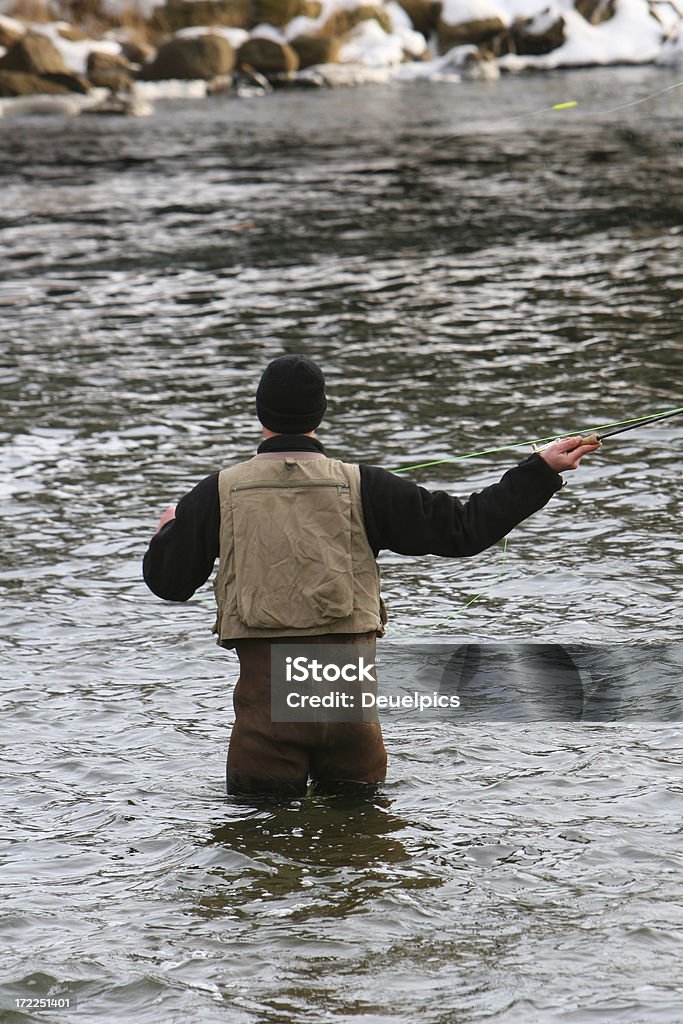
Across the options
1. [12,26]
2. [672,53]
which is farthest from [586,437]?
[672,53]

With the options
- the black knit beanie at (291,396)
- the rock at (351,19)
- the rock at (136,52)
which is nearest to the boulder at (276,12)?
the rock at (351,19)

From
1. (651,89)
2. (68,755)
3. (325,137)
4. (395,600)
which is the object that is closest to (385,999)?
(68,755)

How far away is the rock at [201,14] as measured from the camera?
56562mm

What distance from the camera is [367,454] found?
949cm

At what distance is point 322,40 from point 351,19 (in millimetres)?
6072

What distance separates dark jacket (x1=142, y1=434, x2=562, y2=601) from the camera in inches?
177

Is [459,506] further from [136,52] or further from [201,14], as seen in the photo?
[201,14]

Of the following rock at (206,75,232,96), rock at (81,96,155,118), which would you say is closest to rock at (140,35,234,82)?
rock at (206,75,232,96)

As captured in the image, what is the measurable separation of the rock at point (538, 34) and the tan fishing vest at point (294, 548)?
184 feet

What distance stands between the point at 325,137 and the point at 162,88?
56.0 feet

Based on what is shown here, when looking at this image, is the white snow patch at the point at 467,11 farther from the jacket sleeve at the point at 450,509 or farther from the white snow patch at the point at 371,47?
the jacket sleeve at the point at 450,509

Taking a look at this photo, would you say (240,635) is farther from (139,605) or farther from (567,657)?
(139,605)

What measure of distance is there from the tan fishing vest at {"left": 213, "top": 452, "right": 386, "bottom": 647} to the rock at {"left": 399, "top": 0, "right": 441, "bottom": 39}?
58.8 metres

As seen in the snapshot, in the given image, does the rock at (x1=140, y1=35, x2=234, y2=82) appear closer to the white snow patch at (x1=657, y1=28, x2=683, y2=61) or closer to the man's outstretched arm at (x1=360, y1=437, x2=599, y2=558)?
the white snow patch at (x1=657, y1=28, x2=683, y2=61)
